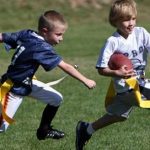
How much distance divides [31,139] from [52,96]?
2.91 ft

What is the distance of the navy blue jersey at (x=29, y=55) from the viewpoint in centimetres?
708

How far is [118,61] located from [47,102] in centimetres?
125

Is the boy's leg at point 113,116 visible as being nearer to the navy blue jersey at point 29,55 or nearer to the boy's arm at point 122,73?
the boy's arm at point 122,73

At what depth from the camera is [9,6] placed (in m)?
32.2

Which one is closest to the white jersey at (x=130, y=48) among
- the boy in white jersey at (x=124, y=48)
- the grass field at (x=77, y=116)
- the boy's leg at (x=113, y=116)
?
the boy in white jersey at (x=124, y=48)

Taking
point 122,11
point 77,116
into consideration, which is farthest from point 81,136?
point 77,116

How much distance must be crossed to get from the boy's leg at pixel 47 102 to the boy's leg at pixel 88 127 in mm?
374

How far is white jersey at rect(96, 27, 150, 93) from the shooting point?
702 centimetres

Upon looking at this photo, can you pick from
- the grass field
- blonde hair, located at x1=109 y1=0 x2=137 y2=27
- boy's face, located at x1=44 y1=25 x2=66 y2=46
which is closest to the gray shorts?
the grass field

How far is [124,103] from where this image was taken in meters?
7.31

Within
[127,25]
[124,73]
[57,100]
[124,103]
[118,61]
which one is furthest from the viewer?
[57,100]

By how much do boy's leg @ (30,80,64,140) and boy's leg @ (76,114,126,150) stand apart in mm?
374

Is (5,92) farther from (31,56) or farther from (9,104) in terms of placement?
(31,56)

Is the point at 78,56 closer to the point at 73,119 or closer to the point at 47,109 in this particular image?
the point at 73,119
